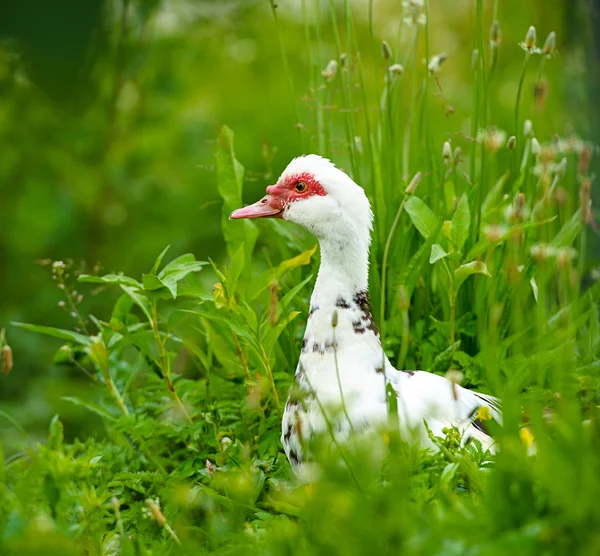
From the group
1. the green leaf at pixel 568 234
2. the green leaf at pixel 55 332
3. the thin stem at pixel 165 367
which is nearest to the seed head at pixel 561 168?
the green leaf at pixel 568 234

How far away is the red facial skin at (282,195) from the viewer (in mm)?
3105

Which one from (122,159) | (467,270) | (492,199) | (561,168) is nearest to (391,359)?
(467,270)

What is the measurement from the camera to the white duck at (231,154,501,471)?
2816 millimetres

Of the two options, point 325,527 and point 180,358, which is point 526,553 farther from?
point 180,358

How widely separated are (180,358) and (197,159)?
4.71ft

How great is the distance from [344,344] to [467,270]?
505 millimetres

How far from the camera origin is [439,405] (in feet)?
9.41

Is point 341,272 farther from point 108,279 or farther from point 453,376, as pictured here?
point 453,376

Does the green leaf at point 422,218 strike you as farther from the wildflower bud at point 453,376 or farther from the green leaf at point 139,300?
the green leaf at point 139,300

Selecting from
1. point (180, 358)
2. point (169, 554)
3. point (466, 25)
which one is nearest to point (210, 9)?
point (180, 358)

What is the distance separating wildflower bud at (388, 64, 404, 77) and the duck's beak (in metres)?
0.72

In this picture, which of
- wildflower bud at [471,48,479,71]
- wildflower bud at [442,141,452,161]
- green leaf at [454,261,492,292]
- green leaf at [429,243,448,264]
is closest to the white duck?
green leaf at [429,243,448,264]

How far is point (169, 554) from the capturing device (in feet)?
7.74

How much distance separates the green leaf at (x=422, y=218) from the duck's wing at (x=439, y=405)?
1.82 ft
